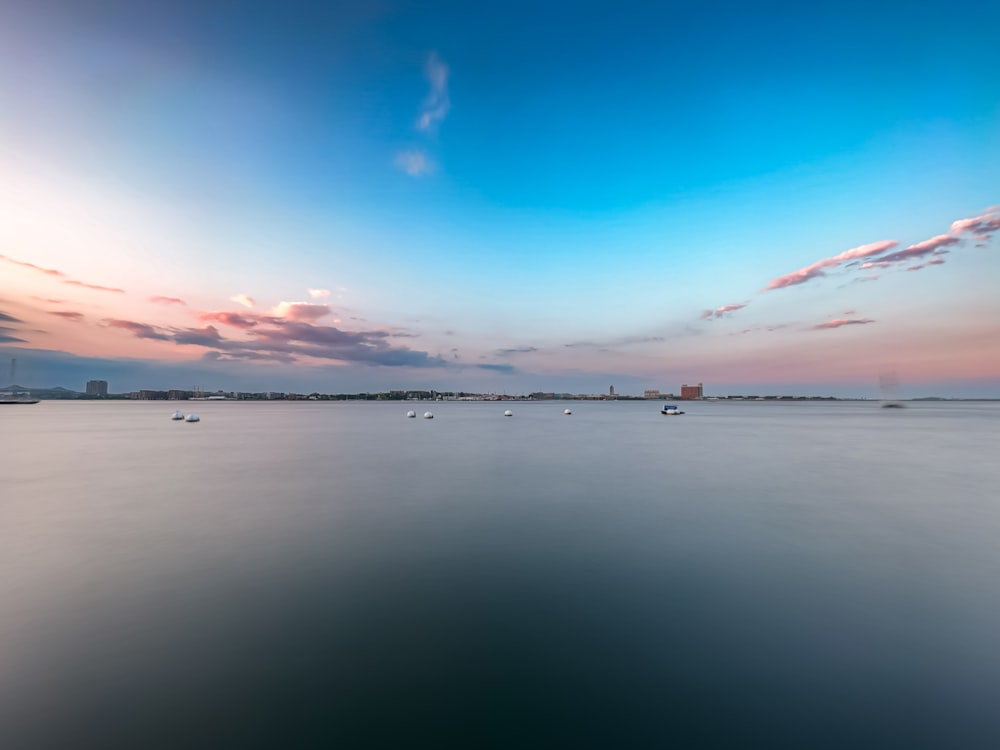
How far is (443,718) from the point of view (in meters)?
5.46

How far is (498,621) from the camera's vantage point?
7.88 meters

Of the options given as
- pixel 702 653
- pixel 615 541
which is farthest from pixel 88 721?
pixel 615 541

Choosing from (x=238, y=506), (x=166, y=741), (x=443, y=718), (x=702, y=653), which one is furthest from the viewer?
(x=238, y=506)

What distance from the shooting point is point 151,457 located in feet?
103

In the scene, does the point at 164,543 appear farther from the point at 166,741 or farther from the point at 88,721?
the point at 166,741

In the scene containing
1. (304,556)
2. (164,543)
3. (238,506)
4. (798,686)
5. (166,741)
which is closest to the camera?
(166,741)

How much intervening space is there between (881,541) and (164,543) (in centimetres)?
1999

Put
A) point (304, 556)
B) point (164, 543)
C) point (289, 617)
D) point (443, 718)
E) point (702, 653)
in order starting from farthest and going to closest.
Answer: point (164, 543), point (304, 556), point (289, 617), point (702, 653), point (443, 718)

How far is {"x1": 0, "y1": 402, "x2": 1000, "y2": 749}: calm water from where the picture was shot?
5461 mm

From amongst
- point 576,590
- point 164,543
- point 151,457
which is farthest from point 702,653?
point 151,457

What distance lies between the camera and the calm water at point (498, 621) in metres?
5.46

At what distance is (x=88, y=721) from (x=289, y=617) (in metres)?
2.89

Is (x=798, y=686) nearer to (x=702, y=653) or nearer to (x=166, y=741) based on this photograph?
(x=702, y=653)

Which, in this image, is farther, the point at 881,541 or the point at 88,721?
the point at 881,541
